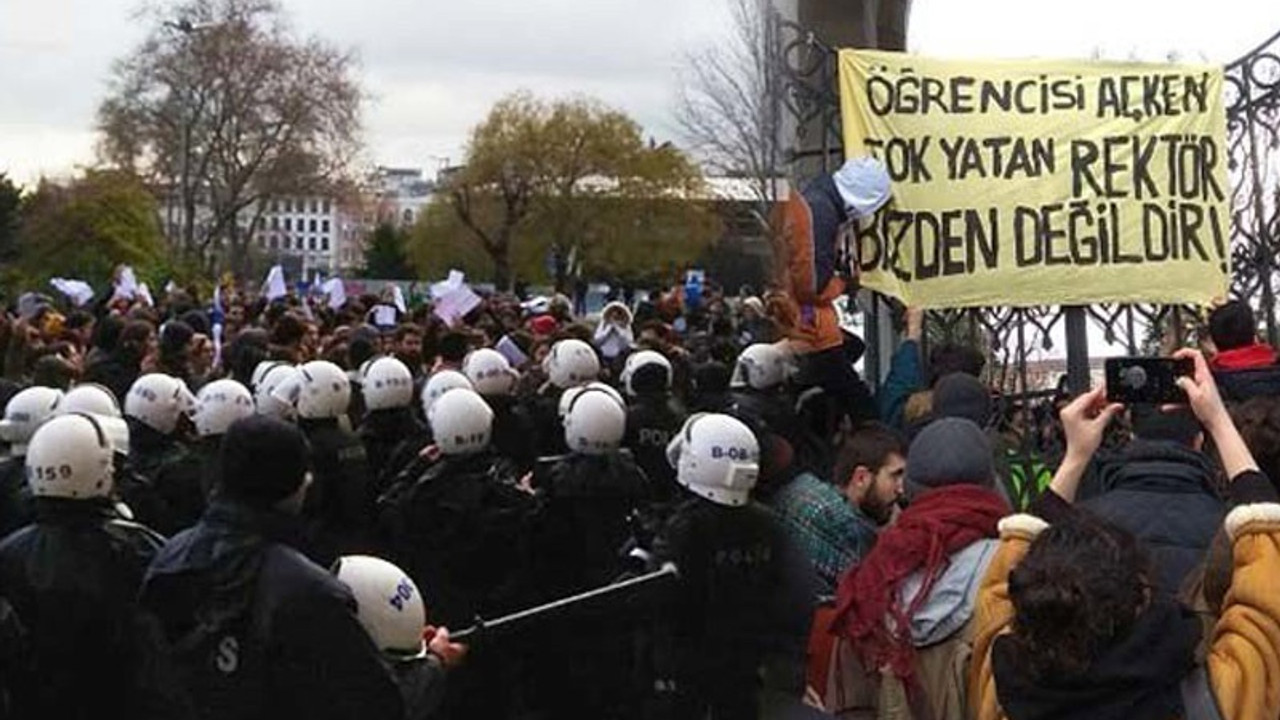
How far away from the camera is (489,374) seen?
8.55 m

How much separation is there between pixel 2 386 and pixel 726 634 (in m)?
4.90

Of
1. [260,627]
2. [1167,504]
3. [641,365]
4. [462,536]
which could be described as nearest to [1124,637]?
[1167,504]

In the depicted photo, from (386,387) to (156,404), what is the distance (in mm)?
1415

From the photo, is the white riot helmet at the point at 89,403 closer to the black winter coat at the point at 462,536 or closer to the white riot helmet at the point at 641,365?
the black winter coat at the point at 462,536

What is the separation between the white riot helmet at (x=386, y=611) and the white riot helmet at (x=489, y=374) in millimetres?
4069

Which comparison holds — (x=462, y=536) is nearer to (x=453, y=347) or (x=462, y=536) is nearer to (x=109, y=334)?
(x=453, y=347)

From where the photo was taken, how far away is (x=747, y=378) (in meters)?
9.22

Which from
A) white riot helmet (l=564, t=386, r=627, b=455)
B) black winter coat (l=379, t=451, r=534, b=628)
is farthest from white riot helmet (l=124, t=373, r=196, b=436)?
white riot helmet (l=564, t=386, r=627, b=455)

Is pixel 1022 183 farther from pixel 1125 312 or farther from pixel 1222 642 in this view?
pixel 1222 642

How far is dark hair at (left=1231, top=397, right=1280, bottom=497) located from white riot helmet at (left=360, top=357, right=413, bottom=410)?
15.3 feet

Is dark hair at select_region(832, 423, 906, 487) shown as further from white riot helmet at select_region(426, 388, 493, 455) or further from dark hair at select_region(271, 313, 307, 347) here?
dark hair at select_region(271, 313, 307, 347)

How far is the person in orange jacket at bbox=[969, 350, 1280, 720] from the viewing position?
10.9ft

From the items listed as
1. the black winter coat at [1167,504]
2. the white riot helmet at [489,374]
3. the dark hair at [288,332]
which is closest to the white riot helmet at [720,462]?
the black winter coat at [1167,504]

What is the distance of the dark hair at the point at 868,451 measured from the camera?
19.1 ft
